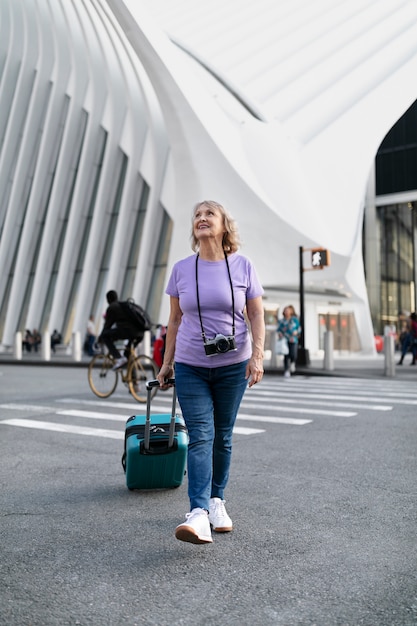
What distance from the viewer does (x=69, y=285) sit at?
3725cm

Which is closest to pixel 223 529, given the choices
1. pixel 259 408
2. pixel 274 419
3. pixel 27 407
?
pixel 274 419

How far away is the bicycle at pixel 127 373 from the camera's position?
37.7ft

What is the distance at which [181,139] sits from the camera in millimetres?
28797

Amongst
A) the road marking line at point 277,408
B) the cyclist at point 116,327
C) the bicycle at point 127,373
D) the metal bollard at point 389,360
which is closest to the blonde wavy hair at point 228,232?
the road marking line at point 277,408

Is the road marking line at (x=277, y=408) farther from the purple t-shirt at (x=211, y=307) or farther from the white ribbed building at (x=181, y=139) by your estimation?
the white ribbed building at (x=181, y=139)

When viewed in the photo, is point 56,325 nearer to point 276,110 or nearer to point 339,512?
point 276,110

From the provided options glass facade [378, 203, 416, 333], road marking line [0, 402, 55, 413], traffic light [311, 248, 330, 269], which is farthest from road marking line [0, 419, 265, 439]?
glass facade [378, 203, 416, 333]

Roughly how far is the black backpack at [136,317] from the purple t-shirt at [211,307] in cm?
719

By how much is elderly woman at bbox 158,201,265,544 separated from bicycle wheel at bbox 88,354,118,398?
313 inches

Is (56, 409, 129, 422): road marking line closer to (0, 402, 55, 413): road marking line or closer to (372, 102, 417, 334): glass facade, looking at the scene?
(0, 402, 55, 413): road marking line

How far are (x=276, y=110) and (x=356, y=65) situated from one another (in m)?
5.38

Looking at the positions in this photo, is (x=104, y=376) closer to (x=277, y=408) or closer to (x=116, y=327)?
(x=116, y=327)

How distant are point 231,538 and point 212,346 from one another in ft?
3.84

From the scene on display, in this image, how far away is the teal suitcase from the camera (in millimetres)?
4840
